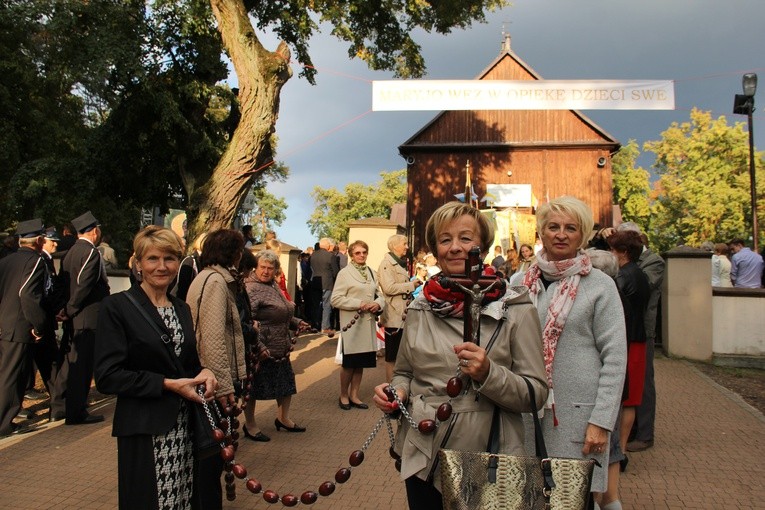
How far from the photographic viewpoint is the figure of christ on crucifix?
7.59 ft

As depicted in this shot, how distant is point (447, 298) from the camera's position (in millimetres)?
2496

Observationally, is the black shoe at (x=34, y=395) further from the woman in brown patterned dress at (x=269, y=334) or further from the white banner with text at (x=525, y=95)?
the white banner with text at (x=525, y=95)

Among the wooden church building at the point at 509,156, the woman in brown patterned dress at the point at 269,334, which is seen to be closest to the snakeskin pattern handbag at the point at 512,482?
the woman in brown patterned dress at the point at 269,334

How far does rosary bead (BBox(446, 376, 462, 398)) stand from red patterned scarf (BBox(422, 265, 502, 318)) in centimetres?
26

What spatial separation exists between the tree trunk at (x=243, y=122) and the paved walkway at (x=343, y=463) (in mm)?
5031

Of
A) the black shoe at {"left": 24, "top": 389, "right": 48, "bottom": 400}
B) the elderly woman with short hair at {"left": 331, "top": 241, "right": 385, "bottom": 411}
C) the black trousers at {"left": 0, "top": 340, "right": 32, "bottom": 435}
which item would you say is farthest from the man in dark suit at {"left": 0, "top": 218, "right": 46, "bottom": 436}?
the elderly woman with short hair at {"left": 331, "top": 241, "right": 385, "bottom": 411}

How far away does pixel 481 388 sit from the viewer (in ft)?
7.53

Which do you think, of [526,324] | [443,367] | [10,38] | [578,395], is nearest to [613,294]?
[578,395]

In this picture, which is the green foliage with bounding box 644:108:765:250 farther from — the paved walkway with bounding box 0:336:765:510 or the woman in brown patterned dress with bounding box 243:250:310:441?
the woman in brown patterned dress with bounding box 243:250:310:441

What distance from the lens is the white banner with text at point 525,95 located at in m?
14.4

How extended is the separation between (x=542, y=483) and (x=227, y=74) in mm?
17805

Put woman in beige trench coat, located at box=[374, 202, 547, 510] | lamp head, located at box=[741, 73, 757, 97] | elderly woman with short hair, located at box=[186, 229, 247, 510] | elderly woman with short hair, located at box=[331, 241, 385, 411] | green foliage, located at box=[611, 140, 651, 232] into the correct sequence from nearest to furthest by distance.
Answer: woman in beige trench coat, located at box=[374, 202, 547, 510]
elderly woman with short hair, located at box=[186, 229, 247, 510]
elderly woman with short hair, located at box=[331, 241, 385, 411]
lamp head, located at box=[741, 73, 757, 97]
green foliage, located at box=[611, 140, 651, 232]

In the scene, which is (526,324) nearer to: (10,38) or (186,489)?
(186,489)

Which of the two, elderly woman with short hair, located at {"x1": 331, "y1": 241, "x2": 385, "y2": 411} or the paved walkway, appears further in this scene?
elderly woman with short hair, located at {"x1": 331, "y1": 241, "x2": 385, "y2": 411}
